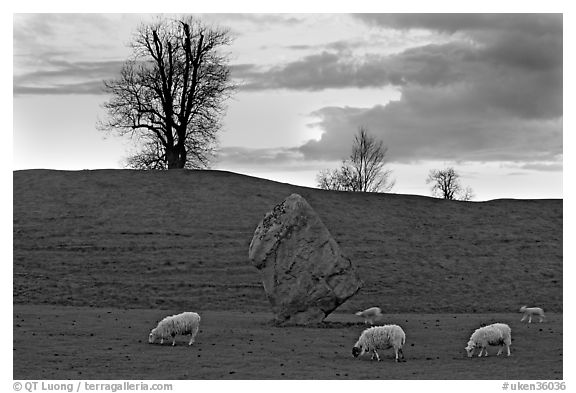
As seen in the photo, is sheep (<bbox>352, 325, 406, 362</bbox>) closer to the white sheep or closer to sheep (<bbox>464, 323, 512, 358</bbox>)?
sheep (<bbox>464, 323, 512, 358</bbox>)

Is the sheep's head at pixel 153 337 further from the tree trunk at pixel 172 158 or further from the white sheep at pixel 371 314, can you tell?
Answer: the tree trunk at pixel 172 158

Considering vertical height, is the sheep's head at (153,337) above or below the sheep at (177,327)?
below

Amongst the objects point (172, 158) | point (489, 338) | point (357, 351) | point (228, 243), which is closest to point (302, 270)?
point (357, 351)

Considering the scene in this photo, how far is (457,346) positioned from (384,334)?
5.12 metres

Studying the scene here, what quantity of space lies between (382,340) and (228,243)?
1163 inches

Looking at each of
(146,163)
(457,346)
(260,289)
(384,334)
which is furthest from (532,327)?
(146,163)

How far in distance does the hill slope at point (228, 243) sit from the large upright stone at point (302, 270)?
10.1 m

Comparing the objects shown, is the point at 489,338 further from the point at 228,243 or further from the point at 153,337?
the point at 228,243

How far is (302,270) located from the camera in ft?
105

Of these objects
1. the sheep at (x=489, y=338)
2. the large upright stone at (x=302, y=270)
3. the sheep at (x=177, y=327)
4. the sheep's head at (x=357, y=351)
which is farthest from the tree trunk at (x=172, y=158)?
the sheep at (x=489, y=338)

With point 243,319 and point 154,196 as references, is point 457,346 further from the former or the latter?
point 154,196

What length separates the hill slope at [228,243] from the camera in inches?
1764

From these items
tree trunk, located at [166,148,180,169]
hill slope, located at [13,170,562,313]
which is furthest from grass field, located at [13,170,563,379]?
tree trunk, located at [166,148,180,169]

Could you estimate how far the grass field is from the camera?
79.2 ft
